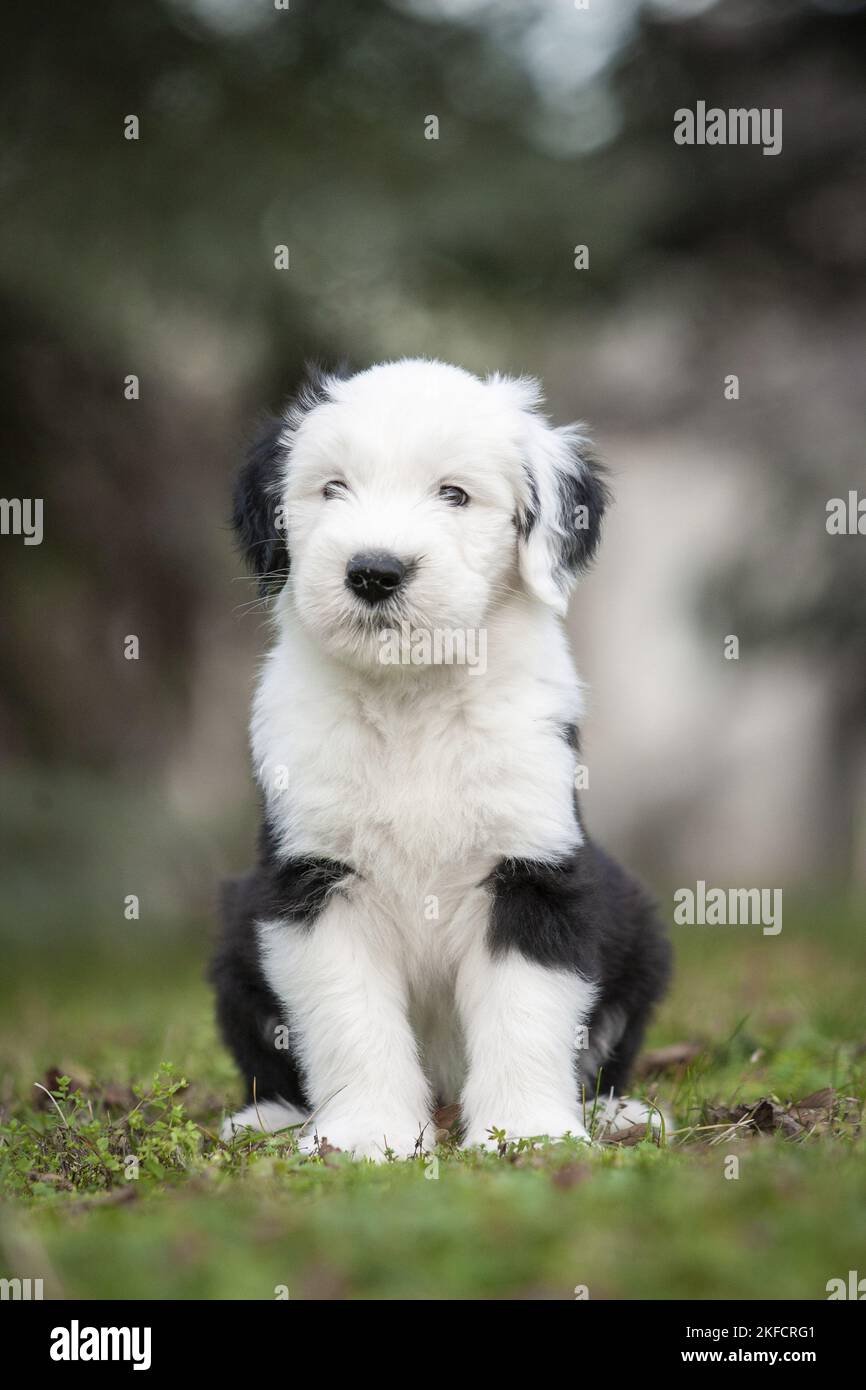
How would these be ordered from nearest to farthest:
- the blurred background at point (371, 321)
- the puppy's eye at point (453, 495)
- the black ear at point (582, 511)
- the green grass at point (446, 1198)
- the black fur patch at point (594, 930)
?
the green grass at point (446, 1198)
the black fur patch at point (594, 930)
the puppy's eye at point (453, 495)
the black ear at point (582, 511)
the blurred background at point (371, 321)

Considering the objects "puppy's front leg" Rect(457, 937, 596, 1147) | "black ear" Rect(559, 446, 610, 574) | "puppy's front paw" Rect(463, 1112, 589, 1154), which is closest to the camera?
"puppy's front paw" Rect(463, 1112, 589, 1154)

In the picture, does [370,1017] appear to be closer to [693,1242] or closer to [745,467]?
[693,1242]

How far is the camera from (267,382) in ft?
33.8

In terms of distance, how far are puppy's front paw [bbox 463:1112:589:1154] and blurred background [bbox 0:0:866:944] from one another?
5.99 m

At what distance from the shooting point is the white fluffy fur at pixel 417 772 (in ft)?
12.6

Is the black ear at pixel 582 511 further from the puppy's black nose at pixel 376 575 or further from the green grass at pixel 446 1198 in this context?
the green grass at pixel 446 1198

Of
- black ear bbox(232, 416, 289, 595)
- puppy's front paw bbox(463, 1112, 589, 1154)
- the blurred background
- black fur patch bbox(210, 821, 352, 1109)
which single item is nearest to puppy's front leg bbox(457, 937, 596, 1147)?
puppy's front paw bbox(463, 1112, 589, 1154)

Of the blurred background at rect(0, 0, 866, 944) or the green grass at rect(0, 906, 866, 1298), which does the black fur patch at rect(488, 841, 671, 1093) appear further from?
the blurred background at rect(0, 0, 866, 944)

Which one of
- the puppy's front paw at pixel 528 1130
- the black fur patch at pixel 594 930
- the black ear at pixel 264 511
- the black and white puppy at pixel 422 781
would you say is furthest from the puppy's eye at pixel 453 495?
the puppy's front paw at pixel 528 1130

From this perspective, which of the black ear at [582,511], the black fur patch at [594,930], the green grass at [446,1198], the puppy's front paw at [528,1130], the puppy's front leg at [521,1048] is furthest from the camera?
the black ear at [582,511]

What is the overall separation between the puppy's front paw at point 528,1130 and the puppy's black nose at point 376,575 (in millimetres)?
1411

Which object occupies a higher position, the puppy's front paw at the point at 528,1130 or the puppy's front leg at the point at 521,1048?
the puppy's front leg at the point at 521,1048

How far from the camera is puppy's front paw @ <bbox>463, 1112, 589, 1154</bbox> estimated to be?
3684 mm

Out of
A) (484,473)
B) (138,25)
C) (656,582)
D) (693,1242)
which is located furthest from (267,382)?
(693,1242)
